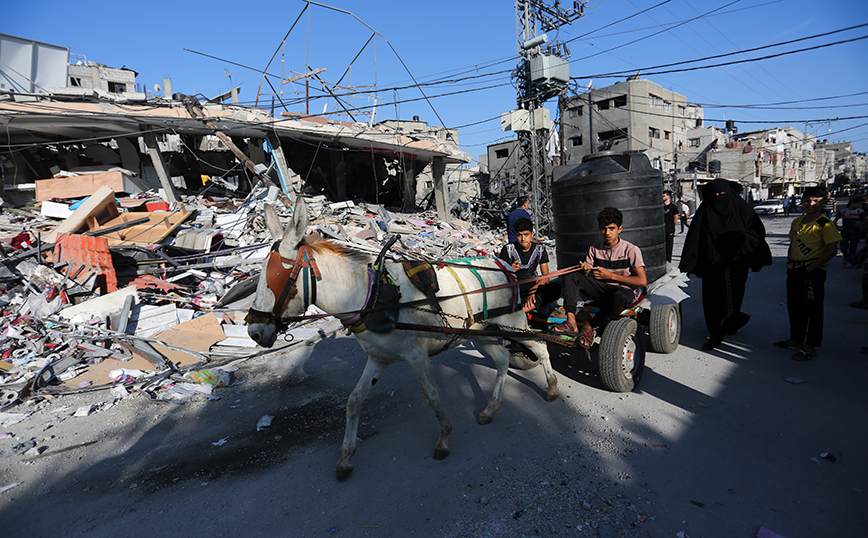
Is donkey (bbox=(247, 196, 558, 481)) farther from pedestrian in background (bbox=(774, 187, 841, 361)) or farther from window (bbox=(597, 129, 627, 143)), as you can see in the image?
window (bbox=(597, 129, 627, 143))

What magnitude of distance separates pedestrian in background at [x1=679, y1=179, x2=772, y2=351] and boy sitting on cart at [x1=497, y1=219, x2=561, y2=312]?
203cm

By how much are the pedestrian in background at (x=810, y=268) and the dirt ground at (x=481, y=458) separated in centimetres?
30

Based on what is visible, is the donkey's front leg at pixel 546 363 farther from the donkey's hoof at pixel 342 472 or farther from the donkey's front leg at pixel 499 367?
the donkey's hoof at pixel 342 472

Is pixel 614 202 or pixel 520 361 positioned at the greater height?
pixel 614 202

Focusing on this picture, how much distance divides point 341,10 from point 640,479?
9.94m

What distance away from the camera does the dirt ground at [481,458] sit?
2.62 m

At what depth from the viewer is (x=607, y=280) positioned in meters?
4.09

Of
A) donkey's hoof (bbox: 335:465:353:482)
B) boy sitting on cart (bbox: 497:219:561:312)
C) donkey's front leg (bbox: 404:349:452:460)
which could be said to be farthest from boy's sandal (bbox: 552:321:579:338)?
donkey's hoof (bbox: 335:465:353:482)

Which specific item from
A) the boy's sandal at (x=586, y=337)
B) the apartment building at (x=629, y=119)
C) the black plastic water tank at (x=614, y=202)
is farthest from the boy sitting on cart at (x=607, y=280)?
the apartment building at (x=629, y=119)

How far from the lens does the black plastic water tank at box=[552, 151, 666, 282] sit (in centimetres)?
494

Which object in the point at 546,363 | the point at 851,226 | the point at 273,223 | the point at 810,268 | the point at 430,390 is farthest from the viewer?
the point at 851,226

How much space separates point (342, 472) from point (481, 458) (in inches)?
43.0

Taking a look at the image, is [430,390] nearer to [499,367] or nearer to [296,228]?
[499,367]

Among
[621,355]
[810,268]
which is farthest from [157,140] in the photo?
[810,268]
